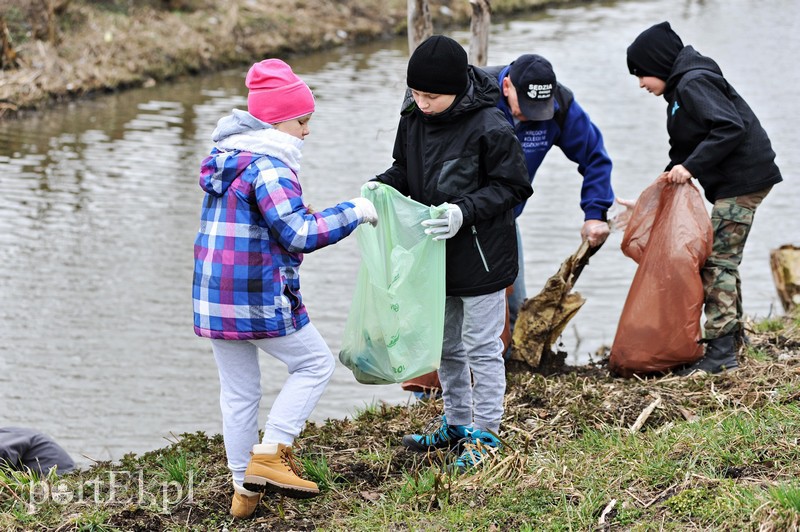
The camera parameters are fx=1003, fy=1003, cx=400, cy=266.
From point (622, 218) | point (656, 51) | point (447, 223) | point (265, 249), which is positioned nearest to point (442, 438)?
point (447, 223)

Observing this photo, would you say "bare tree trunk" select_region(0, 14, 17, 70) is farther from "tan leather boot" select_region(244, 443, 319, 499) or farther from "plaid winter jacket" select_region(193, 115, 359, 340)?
"tan leather boot" select_region(244, 443, 319, 499)

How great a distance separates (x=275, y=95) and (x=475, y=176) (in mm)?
902

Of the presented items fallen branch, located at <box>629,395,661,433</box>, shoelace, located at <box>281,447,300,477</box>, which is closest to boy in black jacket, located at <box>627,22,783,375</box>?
fallen branch, located at <box>629,395,661,433</box>

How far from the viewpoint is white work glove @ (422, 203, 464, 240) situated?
3.91m

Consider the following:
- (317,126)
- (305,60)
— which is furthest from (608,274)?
(305,60)

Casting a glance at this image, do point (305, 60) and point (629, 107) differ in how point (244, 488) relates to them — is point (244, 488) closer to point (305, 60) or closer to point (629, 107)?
point (629, 107)

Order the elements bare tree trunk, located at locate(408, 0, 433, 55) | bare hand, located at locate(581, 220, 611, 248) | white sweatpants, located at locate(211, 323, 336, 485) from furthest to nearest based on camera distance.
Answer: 1. bare tree trunk, located at locate(408, 0, 433, 55)
2. bare hand, located at locate(581, 220, 611, 248)
3. white sweatpants, located at locate(211, 323, 336, 485)

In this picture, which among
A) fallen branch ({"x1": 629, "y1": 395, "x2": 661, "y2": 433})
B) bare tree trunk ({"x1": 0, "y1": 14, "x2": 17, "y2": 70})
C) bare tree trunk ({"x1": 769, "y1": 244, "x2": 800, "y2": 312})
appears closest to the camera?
fallen branch ({"x1": 629, "y1": 395, "x2": 661, "y2": 433})

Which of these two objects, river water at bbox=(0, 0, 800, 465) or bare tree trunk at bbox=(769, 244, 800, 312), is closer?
river water at bbox=(0, 0, 800, 465)

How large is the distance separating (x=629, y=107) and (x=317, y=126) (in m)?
4.71

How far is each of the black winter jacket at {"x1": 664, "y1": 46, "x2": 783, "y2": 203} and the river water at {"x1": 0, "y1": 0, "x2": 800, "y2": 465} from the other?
2315 millimetres

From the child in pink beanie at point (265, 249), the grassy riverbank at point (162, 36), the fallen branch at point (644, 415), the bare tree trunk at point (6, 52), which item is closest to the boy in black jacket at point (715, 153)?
the fallen branch at point (644, 415)

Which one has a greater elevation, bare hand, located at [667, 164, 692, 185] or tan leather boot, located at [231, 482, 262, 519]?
bare hand, located at [667, 164, 692, 185]

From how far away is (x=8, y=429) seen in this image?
5203mm
